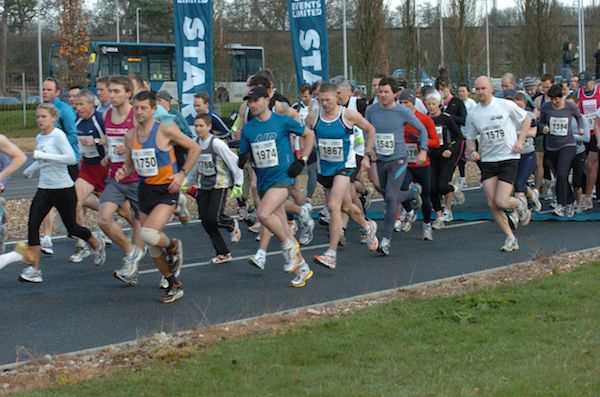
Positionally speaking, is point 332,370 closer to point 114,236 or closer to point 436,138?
point 114,236

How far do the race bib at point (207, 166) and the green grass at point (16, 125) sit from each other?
1230 inches

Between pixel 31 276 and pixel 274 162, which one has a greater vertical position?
pixel 274 162

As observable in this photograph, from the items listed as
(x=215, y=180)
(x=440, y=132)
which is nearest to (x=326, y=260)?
(x=215, y=180)

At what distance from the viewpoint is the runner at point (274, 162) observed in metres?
10.2

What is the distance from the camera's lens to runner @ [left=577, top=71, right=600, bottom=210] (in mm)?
16125

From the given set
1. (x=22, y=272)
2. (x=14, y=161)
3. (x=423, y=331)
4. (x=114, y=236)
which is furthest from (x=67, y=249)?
(x=423, y=331)

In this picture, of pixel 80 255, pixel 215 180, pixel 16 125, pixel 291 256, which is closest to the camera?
pixel 291 256

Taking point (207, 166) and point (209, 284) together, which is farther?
point (207, 166)

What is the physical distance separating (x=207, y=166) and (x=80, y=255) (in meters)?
1.90

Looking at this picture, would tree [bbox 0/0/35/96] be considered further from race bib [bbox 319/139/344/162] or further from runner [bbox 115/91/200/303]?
runner [bbox 115/91/200/303]

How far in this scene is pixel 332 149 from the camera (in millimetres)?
11484

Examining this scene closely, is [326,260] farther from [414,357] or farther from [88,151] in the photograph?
[414,357]

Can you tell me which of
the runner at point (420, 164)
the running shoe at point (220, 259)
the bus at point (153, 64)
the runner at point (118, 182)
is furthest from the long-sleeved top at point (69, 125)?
the bus at point (153, 64)

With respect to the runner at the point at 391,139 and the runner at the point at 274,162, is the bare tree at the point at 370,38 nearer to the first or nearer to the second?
the runner at the point at 391,139
